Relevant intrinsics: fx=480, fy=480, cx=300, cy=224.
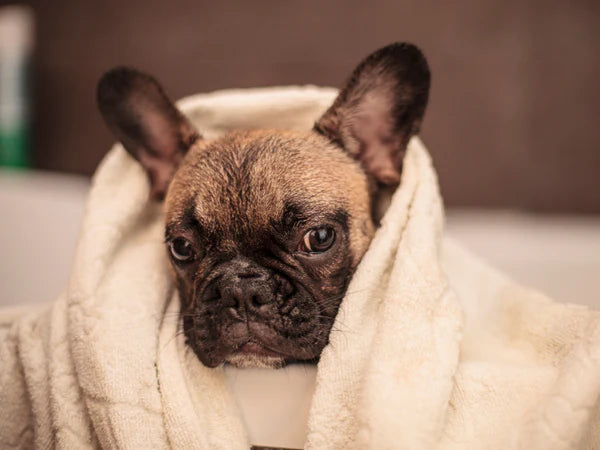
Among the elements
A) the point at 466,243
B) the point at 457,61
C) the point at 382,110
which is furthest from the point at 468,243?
the point at 382,110

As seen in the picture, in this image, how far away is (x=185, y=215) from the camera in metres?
1.14

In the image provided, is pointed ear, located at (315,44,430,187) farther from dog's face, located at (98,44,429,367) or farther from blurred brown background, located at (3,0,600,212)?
blurred brown background, located at (3,0,600,212)

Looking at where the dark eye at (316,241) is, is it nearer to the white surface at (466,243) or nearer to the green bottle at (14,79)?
the white surface at (466,243)

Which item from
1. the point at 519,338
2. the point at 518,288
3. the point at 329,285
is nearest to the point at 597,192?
the point at 518,288

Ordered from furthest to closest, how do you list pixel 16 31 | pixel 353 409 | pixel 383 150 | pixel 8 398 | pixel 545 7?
1. pixel 16 31
2. pixel 545 7
3. pixel 383 150
4. pixel 8 398
5. pixel 353 409

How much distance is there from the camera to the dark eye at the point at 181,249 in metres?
1.16

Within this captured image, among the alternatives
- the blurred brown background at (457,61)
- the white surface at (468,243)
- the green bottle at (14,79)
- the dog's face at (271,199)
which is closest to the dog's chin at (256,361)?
the dog's face at (271,199)

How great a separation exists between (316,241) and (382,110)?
0.46 meters

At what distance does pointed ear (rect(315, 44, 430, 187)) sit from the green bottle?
7.14ft

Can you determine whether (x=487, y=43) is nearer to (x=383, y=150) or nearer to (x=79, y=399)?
(x=383, y=150)

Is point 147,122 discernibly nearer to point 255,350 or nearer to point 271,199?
point 271,199

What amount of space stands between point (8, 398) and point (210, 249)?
1.72 ft

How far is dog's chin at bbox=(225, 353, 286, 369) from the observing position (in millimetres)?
1002

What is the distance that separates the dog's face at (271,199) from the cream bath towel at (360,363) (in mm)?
88
